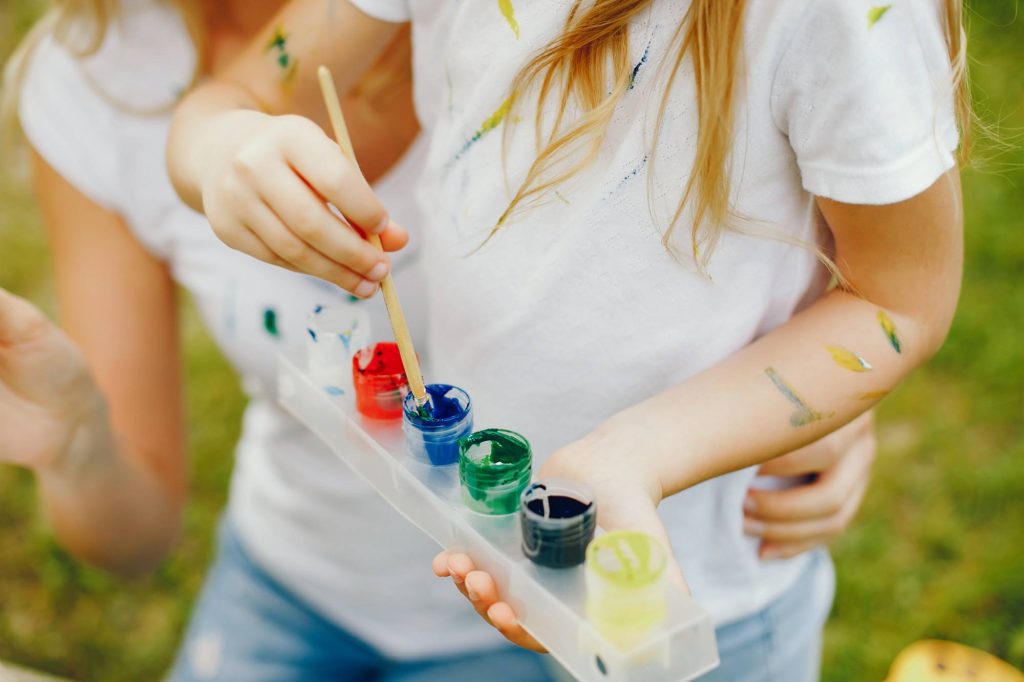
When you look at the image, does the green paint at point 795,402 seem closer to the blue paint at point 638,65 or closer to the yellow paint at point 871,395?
the yellow paint at point 871,395

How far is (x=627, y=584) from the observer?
588 mm

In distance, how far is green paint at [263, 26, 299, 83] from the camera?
0.96 meters

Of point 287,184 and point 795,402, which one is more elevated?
point 287,184

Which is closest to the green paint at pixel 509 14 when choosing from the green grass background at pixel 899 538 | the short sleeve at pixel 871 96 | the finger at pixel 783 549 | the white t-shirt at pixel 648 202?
the white t-shirt at pixel 648 202

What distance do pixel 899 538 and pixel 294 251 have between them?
1347mm

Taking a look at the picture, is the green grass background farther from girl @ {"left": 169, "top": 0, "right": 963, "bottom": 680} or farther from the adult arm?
girl @ {"left": 169, "top": 0, "right": 963, "bottom": 680}

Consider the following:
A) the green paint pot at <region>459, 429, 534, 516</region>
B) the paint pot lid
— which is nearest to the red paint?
the green paint pot at <region>459, 429, 534, 516</region>

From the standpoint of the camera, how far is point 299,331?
1.13 meters

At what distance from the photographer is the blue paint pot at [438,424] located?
30.4 inches

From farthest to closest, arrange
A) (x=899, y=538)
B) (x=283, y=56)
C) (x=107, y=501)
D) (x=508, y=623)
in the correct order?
(x=899, y=538) < (x=107, y=501) < (x=283, y=56) < (x=508, y=623)

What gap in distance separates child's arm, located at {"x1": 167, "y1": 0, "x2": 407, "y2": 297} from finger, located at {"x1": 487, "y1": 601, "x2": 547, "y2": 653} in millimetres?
248

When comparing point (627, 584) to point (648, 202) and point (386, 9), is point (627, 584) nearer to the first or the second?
point (648, 202)

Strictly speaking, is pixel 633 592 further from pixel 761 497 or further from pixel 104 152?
pixel 104 152

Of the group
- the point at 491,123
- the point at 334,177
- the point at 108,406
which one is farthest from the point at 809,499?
the point at 108,406
